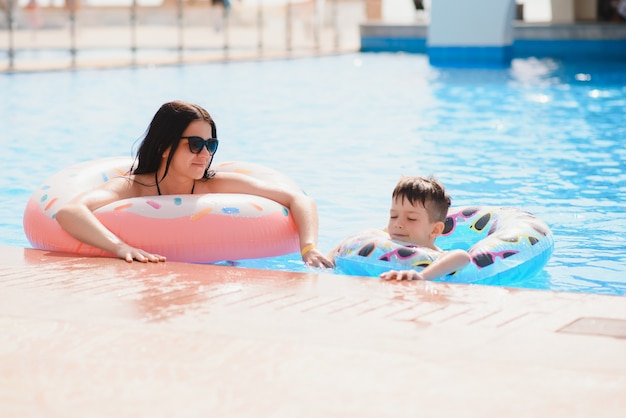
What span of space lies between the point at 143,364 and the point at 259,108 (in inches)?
397

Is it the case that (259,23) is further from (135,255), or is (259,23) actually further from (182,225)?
(135,255)

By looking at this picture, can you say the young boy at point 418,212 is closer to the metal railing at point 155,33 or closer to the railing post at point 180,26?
the metal railing at point 155,33

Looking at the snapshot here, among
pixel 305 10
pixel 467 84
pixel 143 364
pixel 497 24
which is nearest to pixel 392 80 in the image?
pixel 467 84

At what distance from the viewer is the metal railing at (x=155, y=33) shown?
17.8 meters

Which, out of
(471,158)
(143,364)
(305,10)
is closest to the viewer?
(143,364)

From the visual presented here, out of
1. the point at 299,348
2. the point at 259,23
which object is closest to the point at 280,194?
the point at 299,348

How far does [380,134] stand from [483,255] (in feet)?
20.2

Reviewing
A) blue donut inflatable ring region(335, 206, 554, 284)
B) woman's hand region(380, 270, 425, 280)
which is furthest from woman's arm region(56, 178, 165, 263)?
woman's hand region(380, 270, 425, 280)

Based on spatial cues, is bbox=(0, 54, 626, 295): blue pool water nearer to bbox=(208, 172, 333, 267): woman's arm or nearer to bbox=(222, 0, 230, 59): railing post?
bbox=(208, 172, 333, 267): woman's arm

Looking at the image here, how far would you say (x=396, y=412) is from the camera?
105 inches

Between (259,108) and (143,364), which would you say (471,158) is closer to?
(259,108)

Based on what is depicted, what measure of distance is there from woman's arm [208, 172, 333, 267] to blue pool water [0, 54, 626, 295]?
246mm

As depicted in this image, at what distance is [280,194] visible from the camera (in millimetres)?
5359

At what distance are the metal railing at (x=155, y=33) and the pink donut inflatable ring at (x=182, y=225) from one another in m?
11.6
